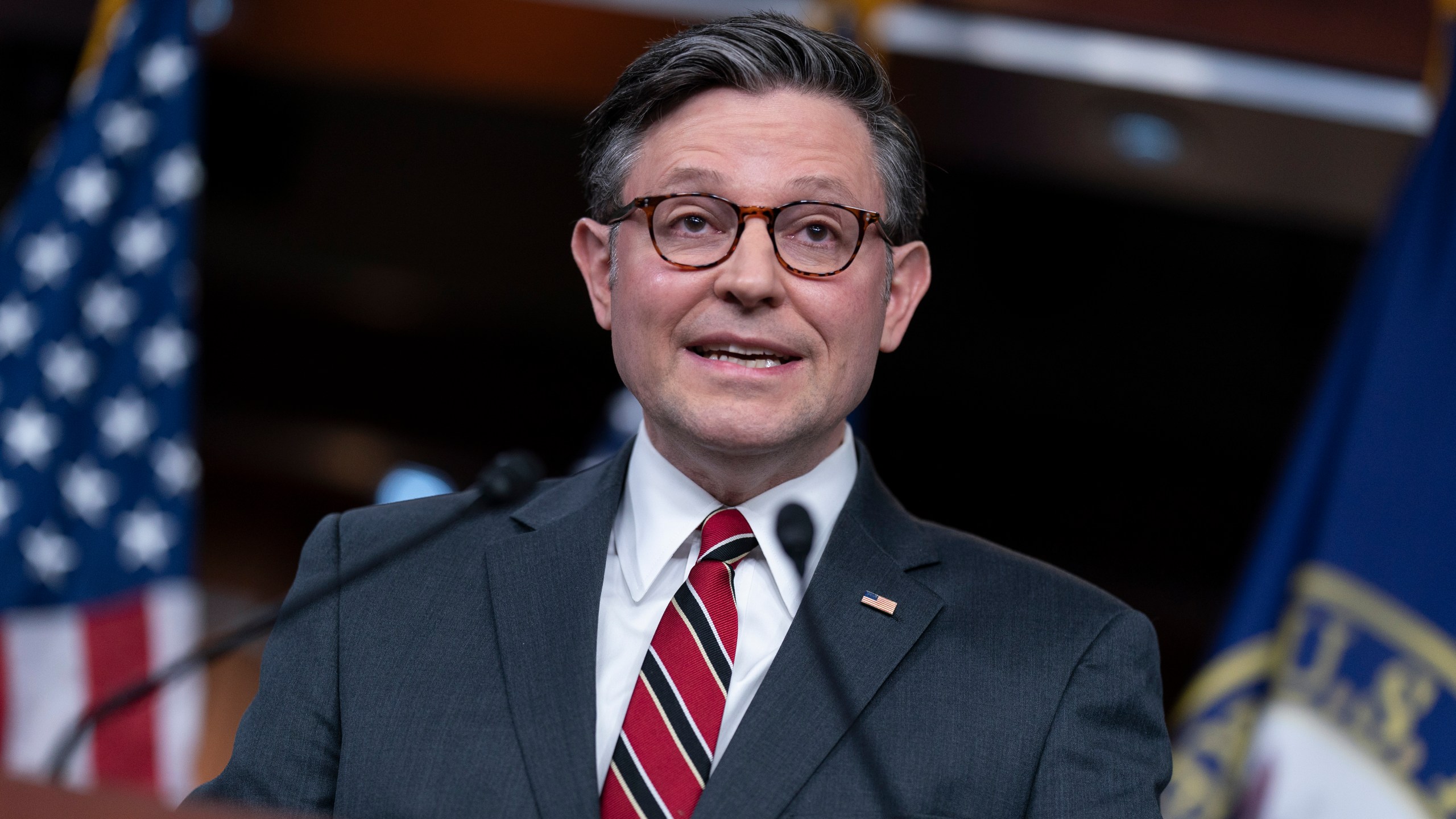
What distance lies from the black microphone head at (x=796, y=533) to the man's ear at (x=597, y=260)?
19.2 inches

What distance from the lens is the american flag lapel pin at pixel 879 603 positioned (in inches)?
50.3

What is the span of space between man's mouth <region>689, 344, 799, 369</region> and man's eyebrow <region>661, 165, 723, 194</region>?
16 cm

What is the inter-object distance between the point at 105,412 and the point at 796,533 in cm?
247

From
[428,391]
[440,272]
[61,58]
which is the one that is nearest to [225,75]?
[61,58]

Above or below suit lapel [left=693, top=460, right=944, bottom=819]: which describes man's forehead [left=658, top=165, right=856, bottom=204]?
above

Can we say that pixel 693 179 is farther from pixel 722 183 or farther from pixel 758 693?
pixel 758 693

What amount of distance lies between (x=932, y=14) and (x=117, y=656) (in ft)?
8.06

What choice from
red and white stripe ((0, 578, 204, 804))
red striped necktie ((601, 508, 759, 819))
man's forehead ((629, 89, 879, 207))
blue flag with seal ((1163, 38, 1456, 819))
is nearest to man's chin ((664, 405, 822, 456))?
red striped necktie ((601, 508, 759, 819))

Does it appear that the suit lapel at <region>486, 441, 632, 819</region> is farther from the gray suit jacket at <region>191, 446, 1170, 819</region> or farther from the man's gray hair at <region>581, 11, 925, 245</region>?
the man's gray hair at <region>581, 11, 925, 245</region>

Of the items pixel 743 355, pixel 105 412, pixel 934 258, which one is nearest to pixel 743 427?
pixel 743 355

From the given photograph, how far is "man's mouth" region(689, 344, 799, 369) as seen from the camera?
1.29 meters

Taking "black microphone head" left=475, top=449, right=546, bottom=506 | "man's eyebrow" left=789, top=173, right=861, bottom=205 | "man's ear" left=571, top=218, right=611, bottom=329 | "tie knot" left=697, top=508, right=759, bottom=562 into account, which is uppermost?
"man's eyebrow" left=789, top=173, right=861, bottom=205

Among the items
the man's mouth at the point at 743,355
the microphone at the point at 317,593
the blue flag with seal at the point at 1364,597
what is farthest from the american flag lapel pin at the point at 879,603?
the blue flag with seal at the point at 1364,597

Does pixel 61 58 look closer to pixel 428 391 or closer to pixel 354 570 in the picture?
pixel 428 391
